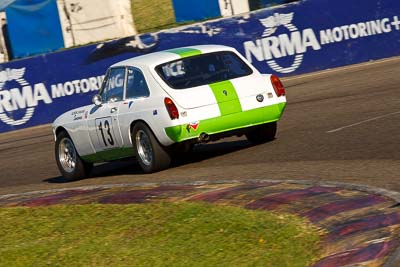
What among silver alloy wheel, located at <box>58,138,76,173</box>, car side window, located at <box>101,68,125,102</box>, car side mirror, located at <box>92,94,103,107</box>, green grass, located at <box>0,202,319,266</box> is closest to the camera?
green grass, located at <box>0,202,319,266</box>

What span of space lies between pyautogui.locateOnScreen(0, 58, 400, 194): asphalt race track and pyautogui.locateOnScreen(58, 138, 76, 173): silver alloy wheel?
22 centimetres

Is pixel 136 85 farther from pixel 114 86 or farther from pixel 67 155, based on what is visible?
pixel 67 155

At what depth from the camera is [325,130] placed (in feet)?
44.5

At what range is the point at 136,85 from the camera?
12922 millimetres

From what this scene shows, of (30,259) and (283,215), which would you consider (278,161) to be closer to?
(283,215)

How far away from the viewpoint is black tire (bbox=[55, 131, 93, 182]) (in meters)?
14.1

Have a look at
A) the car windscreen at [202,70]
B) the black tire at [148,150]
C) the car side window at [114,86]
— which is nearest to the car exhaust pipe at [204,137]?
the black tire at [148,150]

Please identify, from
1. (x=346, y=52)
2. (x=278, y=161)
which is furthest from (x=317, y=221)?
(x=346, y=52)

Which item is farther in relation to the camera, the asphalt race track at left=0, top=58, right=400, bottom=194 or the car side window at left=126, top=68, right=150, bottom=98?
the car side window at left=126, top=68, right=150, bottom=98

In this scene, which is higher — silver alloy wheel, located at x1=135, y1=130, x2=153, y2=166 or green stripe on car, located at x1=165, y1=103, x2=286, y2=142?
green stripe on car, located at x1=165, y1=103, x2=286, y2=142

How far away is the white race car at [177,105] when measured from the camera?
40.2ft

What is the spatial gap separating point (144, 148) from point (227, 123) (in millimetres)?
1114

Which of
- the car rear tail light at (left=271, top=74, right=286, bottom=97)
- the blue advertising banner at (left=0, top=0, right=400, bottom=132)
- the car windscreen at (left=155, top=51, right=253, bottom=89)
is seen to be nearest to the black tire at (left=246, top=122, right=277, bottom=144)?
the car rear tail light at (left=271, top=74, right=286, bottom=97)

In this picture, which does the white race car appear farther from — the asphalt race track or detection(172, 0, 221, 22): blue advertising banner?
detection(172, 0, 221, 22): blue advertising banner
